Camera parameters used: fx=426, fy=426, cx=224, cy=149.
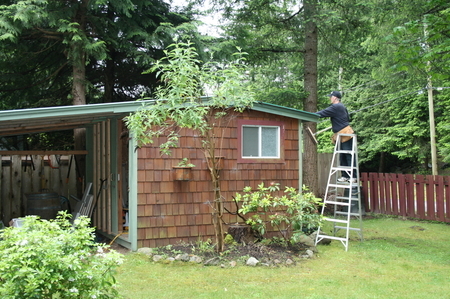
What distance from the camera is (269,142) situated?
8.27 meters

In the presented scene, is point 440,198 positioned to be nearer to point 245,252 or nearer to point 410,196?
point 410,196

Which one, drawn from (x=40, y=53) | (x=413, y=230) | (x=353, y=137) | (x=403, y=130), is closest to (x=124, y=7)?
(x=40, y=53)

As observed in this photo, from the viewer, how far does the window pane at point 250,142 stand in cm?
806

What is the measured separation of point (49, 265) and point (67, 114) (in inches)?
149

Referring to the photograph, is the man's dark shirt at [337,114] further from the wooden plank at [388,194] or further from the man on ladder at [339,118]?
the wooden plank at [388,194]

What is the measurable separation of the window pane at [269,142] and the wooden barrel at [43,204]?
452 cm

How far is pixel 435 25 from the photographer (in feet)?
21.6

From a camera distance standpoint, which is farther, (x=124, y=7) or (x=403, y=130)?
(x=403, y=130)

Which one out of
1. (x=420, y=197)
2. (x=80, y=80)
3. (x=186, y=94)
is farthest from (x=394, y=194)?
(x=80, y=80)

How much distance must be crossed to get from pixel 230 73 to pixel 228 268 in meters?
2.86

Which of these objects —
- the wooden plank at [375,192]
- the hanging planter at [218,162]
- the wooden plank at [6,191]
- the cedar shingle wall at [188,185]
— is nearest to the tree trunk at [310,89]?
the wooden plank at [375,192]

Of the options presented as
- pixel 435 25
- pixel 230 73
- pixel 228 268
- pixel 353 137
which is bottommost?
pixel 228 268

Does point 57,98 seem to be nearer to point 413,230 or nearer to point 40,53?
point 40,53

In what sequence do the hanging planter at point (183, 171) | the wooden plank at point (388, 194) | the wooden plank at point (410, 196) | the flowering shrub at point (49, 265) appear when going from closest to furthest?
1. the flowering shrub at point (49, 265)
2. the hanging planter at point (183, 171)
3. the wooden plank at point (410, 196)
4. the wooden plank at point (388, 194)
